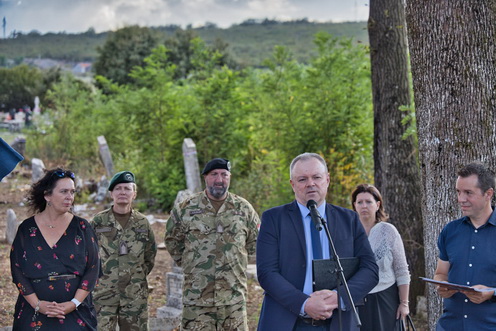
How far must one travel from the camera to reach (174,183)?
15.1 metres

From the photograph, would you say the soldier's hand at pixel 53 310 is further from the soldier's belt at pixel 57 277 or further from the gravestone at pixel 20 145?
the gravestone at pixel 20 145

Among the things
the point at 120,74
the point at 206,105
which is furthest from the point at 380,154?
the point at 120,74

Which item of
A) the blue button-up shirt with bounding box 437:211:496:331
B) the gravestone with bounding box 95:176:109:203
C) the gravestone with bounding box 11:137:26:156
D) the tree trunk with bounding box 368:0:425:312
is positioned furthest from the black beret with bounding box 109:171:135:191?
the gravestone with bounding box 11:137:26:156

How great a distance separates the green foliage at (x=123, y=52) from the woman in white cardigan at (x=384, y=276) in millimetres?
32454

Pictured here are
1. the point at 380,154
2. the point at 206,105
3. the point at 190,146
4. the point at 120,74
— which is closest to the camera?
the point at 380,154

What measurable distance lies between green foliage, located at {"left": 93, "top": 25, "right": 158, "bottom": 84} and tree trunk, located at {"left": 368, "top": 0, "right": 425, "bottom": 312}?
1161 inches

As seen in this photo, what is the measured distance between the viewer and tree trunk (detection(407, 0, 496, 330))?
4.97m

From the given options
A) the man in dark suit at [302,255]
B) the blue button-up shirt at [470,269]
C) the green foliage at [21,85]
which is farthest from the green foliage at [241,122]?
the green foliage at [21,85]

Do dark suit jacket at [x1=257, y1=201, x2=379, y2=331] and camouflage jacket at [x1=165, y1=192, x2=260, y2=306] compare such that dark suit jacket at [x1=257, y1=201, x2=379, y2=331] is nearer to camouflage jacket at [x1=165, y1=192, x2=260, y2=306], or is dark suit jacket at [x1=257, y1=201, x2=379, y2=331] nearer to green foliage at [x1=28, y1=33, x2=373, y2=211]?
camouflage jacket at [x1=165, y1=192, x2=260, y2=306]

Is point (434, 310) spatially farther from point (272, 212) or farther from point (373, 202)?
point (272, 212)

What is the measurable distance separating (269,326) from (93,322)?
1.61 meters

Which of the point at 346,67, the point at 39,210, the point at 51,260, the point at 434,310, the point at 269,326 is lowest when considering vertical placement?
the point at 434,310

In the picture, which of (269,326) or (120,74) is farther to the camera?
(120,74)

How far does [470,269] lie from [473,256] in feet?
0.27
